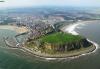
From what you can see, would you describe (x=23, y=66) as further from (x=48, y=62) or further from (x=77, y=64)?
(x=77, y=64)

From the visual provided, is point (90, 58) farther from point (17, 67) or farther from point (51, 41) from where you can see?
point (17, 67)

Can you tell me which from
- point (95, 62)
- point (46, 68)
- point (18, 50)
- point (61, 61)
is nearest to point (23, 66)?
point (46, 68)

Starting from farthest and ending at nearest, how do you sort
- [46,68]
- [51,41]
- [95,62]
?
1. [51,41]
2. [95,62]
3. [46,68]

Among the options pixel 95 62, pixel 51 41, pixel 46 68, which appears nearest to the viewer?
pixel 46 68

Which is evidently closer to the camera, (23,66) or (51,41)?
(23,66)

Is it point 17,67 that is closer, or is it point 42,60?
point 17,67

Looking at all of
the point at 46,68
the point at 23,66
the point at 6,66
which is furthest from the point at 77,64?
the point at 6,66

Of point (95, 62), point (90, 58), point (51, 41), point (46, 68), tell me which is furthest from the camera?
point (51, 41)

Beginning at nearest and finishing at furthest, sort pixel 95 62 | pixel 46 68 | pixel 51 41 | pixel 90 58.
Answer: pixel 46 68 < pixel 95 62 < pixel 90 58 < pixel 51 41
